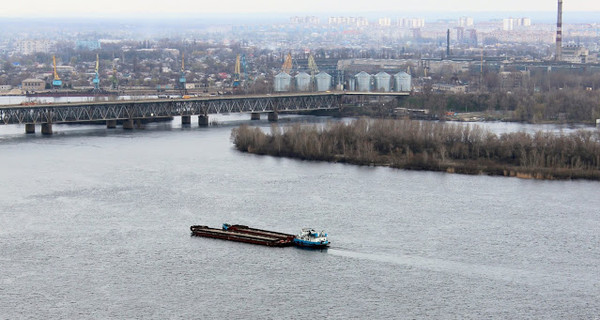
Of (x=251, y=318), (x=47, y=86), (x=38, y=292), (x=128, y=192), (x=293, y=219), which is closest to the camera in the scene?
(x=251, y=318)

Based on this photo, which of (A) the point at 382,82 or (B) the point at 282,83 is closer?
(B) the point at 282,83

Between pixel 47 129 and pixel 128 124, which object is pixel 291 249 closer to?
pixel 47 129

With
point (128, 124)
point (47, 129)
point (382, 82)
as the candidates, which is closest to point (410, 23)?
point (382, 82)

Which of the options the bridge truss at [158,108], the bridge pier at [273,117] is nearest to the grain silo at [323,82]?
the bridge truss at [158,108]

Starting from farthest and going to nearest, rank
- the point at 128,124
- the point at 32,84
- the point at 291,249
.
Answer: the point at 32,84 → the point at 128,124 → the point at 291,249

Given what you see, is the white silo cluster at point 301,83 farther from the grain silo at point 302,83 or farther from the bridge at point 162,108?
the bridge at point 162,108

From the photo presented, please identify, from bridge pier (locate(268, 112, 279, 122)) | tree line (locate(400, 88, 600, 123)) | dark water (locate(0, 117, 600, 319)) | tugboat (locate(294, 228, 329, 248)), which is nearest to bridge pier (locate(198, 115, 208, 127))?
bridge pier (locate(268, 112, 279, 122))

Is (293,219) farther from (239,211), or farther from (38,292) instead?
(38,292)

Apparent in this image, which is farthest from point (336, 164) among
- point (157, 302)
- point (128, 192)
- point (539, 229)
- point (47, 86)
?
point (47, 86)
